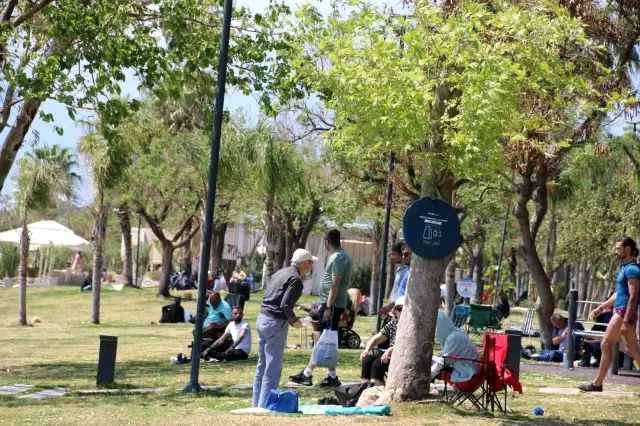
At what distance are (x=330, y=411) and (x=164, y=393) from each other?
11.0ft

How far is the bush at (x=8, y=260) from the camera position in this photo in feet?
183

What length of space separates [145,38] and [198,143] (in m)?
21.4

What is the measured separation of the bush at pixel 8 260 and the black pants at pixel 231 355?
42.0m

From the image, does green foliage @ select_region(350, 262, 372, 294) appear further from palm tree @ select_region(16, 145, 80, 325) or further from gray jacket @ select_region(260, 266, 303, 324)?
gray jacket @ select_region(260, 266, 303, 324)

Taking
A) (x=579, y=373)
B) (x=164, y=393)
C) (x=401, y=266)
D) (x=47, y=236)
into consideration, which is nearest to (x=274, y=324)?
(x=164, y=393)

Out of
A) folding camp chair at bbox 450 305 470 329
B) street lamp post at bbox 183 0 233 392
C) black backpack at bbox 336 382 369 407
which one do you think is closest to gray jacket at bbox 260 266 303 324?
black backpack at bbox 336 382 369 407

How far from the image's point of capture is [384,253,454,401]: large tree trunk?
32.4ft

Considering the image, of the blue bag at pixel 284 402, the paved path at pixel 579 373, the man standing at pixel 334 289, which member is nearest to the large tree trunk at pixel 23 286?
the paved path at pixel 579 373

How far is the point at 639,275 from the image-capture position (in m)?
11.2

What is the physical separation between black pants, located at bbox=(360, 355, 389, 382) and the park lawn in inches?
23.8

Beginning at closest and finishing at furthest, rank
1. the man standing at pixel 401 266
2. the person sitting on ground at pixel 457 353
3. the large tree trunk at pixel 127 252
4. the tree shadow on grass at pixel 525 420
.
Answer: the tree shadow on grass at pixel 525 420 < the person sitting on ground at pixel 457 353 < the man standing at pixel 401 266 < the large tree trunk at pixel 127 252

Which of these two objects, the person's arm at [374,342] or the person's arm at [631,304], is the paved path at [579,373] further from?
the person's arm at [374,342]

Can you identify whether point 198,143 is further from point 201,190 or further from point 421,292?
point 421,292

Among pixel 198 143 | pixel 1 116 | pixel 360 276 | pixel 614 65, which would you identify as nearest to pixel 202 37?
pixel 1 116
